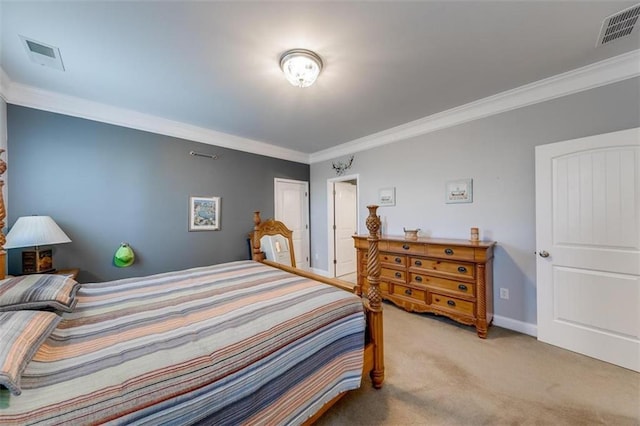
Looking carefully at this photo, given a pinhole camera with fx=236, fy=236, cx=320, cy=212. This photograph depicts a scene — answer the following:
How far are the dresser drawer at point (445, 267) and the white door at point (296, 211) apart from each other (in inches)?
Result: 95.5

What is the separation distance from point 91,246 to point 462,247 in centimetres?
419

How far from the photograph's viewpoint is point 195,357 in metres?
0.94

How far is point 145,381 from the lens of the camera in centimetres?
81

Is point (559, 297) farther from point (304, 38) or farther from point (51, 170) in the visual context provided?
point (51, 170)

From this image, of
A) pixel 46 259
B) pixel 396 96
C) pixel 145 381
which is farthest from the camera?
pixel 396 96

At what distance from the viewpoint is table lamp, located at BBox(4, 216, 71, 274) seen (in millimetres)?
2100

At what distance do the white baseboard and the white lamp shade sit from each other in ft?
15.1

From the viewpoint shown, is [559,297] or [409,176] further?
[409,176]

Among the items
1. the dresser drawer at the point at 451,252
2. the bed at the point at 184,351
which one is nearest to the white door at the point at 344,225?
the dresser drawer at the point at 451,252

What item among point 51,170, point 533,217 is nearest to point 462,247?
point 533,217

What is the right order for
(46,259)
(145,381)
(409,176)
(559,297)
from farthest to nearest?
1. (409,176)
2. (46,259)
3. (559,297)
4. (145,381)

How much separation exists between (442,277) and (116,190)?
159 inches

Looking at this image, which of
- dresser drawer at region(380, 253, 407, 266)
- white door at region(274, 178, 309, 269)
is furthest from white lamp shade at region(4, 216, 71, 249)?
dresser drawer at region(380, 253, 407, 266)

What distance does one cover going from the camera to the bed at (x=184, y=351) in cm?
76
